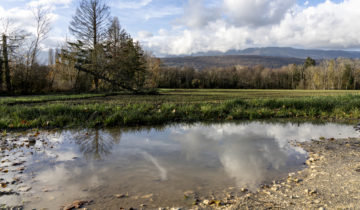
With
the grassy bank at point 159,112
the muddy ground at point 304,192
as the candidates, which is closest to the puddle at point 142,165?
the muddy ground at point 304,192

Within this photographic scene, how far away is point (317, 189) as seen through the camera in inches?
149

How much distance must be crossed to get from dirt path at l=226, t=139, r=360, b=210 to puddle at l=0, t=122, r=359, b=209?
1.01ft

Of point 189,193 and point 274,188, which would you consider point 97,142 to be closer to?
point 189,193

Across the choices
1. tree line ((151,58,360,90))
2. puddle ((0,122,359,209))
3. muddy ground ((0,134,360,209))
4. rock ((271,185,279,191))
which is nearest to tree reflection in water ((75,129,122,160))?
puddle ((0,122,359,209))

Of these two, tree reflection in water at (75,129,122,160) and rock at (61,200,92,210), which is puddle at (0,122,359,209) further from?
rock at (61,200,92,210)

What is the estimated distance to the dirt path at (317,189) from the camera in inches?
130

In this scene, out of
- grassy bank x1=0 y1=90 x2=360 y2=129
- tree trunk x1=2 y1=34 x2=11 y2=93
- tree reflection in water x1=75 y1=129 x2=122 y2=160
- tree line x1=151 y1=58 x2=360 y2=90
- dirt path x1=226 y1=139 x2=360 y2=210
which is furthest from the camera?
tree line x1=151 y1=58 x2=360 y2=90

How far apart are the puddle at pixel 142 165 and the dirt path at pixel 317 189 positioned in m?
0.31

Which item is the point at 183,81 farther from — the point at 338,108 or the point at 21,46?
the point at 338,108

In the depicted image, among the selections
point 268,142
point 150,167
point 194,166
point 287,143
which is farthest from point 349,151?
point 150,167

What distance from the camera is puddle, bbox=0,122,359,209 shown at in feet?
12.3

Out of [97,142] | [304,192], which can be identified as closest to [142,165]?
[97,142]

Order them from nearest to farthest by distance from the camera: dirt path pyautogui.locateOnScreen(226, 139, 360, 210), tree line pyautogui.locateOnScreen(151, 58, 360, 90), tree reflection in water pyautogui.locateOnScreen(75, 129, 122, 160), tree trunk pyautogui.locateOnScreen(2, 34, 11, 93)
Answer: dirt path pyautogui.locateOnScreen(226, 139, 360, 210), tree reflection in water pyautogui.locateOnScreen(75, 129, 122, 160), tree trunk pyautogui.locateOnScreen(2, 34, 11, 93), tree line pyautogui.locateOnScreen(151, 58, 360, 90)

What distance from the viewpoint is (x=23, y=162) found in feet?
17.1
